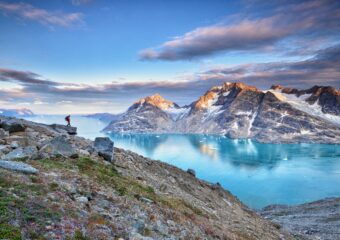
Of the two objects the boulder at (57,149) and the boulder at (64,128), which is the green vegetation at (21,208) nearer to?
the boulder at (57,149)

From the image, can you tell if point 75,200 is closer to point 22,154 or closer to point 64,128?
point 22,154

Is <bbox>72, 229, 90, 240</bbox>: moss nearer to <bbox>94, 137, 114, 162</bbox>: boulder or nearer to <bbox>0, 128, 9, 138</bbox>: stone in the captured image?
<bbox>94, 137, 114, 162</bbox>: boulder

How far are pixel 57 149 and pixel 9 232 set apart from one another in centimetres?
1320

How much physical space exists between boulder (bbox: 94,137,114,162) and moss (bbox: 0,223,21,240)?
17.2 meters

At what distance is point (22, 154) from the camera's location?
2092 cm

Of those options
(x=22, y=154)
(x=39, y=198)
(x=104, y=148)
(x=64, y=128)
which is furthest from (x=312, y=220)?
(x=39, y=198)

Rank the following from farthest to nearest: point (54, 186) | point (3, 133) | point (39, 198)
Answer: point (3, 133) < point (54, 186) < point (39, 198)

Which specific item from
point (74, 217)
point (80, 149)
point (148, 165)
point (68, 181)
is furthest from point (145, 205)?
point (148, 165)

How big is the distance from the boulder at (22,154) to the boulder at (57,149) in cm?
64

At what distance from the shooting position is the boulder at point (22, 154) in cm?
2011

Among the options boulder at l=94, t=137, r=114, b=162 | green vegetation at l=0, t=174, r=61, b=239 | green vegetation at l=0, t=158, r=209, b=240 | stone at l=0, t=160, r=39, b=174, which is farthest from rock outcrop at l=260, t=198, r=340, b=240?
green vegetation at l=0, t=174, r=61, b=239

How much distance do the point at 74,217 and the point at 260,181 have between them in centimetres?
18536

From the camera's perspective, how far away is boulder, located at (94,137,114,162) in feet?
93.2

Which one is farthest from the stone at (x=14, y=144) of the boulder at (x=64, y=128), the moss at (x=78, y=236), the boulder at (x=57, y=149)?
the boulder at (x=64, y=128)
